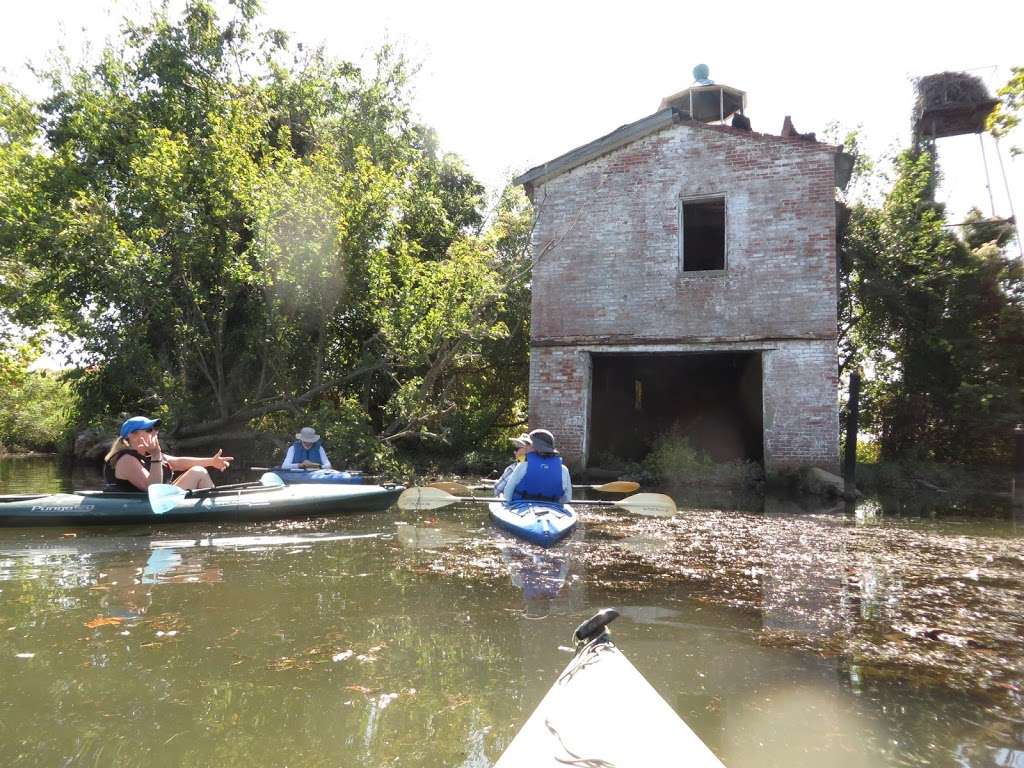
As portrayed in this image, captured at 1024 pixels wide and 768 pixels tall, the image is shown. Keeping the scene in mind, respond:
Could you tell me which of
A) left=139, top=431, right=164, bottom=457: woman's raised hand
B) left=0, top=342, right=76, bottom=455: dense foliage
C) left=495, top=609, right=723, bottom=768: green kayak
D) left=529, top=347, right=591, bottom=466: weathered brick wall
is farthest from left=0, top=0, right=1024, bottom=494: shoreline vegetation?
left=495, top=609, right=723, bottom=768: green kayak

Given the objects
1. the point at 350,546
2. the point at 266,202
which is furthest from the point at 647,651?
the point at 266,202

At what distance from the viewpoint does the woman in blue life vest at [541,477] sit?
7754mm

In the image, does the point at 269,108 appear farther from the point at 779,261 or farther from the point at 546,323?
the point at 779,261

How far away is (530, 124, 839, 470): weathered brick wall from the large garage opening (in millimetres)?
2388

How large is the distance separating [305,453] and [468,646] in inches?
314

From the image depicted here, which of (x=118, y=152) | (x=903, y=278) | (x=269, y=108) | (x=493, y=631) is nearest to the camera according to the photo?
(x=493, y=631)

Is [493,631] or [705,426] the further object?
[705,426]

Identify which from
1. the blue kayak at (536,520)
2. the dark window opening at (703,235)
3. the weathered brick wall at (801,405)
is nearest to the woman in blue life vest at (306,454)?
the blue kayak at (536,520)

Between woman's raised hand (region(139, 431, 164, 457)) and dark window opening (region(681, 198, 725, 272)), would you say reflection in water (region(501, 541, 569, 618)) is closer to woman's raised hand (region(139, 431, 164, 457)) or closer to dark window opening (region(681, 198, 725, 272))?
woman's raised hand (region(139, 431, 164, 457))

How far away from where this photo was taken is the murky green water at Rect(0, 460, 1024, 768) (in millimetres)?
2682

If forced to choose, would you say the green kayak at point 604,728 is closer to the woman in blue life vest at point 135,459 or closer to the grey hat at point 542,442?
the grey hat at point 542,442

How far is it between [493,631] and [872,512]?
7.83 metres

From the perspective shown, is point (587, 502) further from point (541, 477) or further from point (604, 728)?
point (604, 728)

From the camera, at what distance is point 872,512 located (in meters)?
9.66
